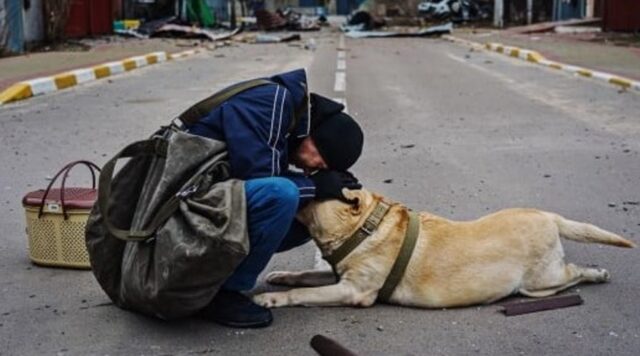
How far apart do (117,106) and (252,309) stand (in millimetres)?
8348

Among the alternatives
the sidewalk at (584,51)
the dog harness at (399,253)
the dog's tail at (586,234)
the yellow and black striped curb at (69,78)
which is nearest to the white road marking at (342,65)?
the yellow and black striped curb at (69,78)

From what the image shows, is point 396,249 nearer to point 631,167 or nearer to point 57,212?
point 57,212

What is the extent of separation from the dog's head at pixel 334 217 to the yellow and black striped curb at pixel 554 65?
10131 millimetres

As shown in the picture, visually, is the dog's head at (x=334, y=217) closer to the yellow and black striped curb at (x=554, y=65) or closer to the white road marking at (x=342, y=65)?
the yellow and black striped curb at (x=554, y=65)

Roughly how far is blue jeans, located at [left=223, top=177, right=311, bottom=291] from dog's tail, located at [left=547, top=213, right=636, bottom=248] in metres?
1.22

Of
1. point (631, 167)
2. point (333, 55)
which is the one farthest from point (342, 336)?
point (333, 55)

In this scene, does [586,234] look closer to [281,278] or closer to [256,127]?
[281,278]

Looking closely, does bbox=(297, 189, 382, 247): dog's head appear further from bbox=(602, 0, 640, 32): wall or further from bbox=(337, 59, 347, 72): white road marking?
bbox=(602, 0, 640, 32): wall

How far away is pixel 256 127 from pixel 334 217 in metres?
0.55

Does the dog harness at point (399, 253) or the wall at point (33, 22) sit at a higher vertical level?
the wall at point (33, 22)

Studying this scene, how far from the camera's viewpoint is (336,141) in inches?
150

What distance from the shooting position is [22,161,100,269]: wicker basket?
4.40 m

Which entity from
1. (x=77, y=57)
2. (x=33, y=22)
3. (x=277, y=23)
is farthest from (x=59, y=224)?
(x=277, y=23)

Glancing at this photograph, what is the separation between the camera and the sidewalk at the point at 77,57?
14914 mm
